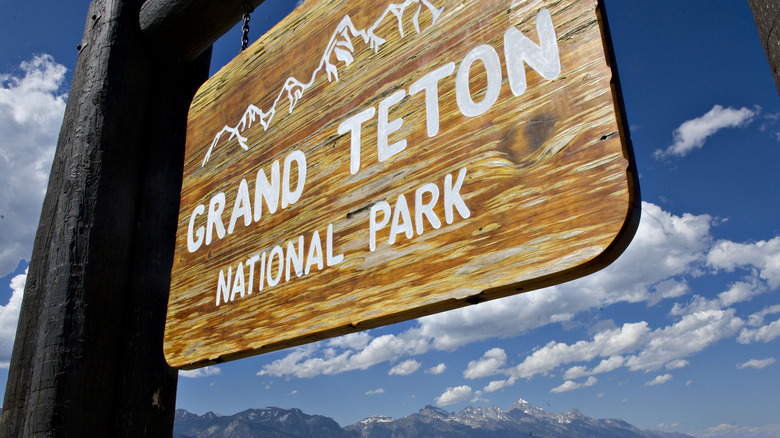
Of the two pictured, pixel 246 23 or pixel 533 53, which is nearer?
pixel 533 53

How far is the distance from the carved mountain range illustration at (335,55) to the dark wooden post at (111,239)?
1.98ft

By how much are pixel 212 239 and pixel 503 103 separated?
1.08 metres

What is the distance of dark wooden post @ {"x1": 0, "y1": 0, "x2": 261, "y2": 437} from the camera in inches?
75.9

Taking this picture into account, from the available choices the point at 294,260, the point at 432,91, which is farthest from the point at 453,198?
the point at 294,260

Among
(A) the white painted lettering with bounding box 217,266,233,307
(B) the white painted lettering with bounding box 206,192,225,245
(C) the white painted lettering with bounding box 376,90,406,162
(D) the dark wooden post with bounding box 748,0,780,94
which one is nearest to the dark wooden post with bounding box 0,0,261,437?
(B) the white painted lettering with bounding box 206,192,225,245

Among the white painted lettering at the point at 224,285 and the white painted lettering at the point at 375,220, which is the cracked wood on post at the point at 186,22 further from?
the white painted lettering at the point at 375,220

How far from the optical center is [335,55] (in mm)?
1557

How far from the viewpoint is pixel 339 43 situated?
1.56 metres

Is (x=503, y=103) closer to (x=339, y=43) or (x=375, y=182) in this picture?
(x=375, y=182)

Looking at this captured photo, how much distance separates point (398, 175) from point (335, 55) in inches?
21.0

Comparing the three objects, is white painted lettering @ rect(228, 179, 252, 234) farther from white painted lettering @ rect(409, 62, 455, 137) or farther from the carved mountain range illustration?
white painted lettering @ rect(409, 62, 455, 137)

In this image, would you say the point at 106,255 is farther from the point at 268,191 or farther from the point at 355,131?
the point at 355,131

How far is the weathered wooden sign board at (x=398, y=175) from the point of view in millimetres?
957

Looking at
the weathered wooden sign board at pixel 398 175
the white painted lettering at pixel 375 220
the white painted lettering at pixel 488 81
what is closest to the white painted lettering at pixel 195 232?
the weathered wooden sign board at pixel 398 175
